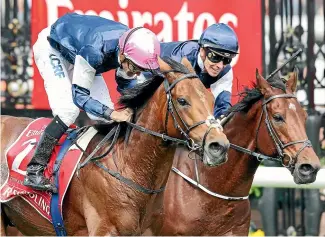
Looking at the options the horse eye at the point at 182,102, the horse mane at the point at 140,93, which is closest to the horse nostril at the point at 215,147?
the horse eye at the point at 182,102

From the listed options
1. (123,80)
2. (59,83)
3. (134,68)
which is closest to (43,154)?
(59,83)

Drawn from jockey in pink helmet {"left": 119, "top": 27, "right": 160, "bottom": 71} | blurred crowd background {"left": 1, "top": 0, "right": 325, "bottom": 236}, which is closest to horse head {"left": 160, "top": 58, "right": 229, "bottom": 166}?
jockey in pink helmet {"left": 119, "top": 27, "right": 160, "bottom": 71}

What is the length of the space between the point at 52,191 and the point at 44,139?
0.35 metres

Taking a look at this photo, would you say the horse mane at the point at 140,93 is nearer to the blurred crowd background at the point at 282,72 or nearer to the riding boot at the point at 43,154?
the riding boot at the point at 43,154

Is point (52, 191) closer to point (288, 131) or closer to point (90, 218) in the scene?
point (90, 218)

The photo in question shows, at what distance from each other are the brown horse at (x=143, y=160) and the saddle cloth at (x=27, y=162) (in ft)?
0.23

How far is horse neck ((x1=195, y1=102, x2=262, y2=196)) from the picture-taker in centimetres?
775

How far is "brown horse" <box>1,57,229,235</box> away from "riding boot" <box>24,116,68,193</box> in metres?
0.22

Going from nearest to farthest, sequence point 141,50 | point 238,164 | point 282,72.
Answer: point 141,50
point 238,164
point 282,72

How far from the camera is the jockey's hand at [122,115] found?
23.4 feet

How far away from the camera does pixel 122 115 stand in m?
7.15

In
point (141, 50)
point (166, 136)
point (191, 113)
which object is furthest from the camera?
point (141, 50)

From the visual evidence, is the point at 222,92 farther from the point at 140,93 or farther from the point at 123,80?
the point at 140,93

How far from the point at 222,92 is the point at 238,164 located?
0.55 meters
